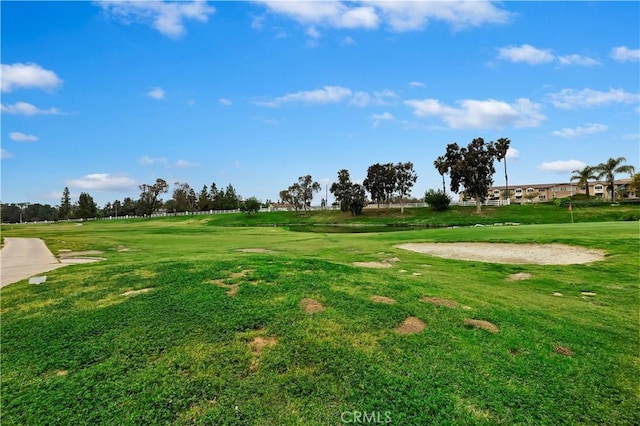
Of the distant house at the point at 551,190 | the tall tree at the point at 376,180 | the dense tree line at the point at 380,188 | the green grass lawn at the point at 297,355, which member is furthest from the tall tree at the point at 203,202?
the green grass lawn at the point at 297,355

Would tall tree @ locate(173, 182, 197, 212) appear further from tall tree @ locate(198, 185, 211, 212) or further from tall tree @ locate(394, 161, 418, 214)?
tall tree @ locate(394, 161, 418, 214)

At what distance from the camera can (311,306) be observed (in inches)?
279

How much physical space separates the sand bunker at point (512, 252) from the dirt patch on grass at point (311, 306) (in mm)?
12312

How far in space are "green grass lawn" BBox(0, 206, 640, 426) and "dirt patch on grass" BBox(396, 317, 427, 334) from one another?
4.3 inches

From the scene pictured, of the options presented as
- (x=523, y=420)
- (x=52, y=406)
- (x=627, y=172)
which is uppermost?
(x=627, y=172)

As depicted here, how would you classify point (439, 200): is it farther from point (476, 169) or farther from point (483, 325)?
point (483, 325)

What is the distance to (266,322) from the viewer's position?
20.8 ft

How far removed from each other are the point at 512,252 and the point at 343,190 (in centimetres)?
6698

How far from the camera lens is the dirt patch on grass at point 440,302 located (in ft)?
25.3

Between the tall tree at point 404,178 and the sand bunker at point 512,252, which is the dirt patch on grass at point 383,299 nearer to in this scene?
the sand bunker at point 512,252

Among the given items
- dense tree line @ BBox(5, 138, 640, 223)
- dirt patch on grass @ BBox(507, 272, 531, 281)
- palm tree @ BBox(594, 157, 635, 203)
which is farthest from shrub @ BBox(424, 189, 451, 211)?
dirt patch on grass @ BBox(507, 272, 531, 281)

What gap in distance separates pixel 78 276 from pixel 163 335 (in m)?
5.72

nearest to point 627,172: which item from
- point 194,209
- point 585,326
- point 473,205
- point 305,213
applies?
point 473,205

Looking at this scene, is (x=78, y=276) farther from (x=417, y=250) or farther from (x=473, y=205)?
(x=473, y=205)
